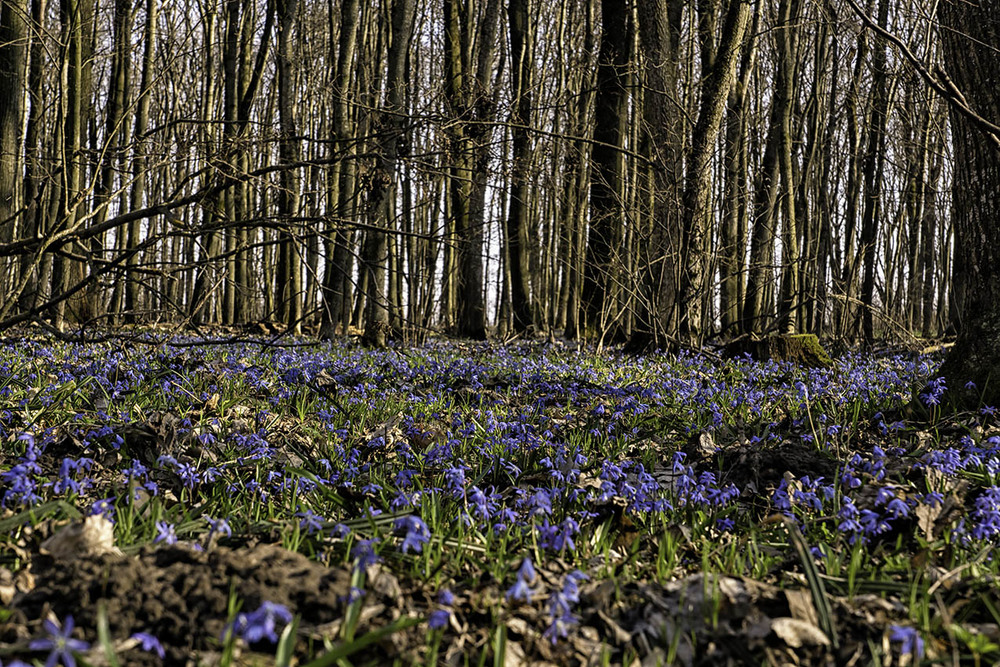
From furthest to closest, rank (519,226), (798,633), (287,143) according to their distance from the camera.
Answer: (519,226) → (287,143) → (798,633)

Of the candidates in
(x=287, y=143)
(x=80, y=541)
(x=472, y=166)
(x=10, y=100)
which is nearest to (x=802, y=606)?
(x=80, y=541)

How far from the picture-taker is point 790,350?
8297 millimetres

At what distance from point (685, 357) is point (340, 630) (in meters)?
7.25

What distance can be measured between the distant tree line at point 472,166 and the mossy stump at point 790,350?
0.77 m

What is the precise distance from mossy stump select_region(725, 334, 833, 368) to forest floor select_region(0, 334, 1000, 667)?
3180 millimetres

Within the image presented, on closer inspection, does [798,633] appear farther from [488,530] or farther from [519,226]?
[519,226]

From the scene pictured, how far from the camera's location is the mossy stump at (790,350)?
8172 mm

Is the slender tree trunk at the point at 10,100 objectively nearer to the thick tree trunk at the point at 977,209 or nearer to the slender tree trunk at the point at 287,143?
the slender tree trunk at the point at 287,143

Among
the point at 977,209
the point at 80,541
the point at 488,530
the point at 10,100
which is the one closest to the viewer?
the point at 80,541

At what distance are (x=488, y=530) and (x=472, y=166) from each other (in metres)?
7.03

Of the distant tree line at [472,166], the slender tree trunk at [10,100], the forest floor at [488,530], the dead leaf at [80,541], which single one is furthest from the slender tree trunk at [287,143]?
the dead leaf at [80,541]

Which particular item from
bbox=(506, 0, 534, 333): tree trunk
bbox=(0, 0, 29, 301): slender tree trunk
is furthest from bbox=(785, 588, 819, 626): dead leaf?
bbox=(506, 0, 534, 333): tree trunk

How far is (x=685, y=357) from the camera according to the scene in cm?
849

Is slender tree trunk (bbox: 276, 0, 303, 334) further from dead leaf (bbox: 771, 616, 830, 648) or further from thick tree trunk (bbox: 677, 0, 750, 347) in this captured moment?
dead leaf (bbox: 771, 616, 830, 648)
